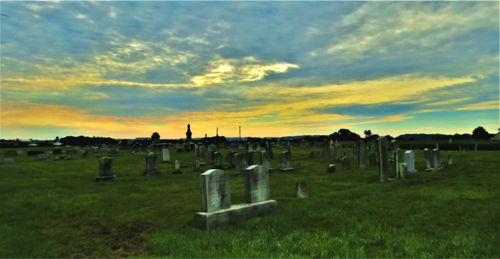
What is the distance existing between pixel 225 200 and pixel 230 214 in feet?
1.33

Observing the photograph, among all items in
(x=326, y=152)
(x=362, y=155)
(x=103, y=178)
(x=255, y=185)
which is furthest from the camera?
(x=326, y=152)

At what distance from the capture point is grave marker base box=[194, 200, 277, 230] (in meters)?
7.80

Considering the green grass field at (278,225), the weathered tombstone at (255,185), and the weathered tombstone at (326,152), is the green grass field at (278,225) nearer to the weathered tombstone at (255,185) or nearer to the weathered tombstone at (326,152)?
the weathered tombstone at (255,185)

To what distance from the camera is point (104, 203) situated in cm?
1137

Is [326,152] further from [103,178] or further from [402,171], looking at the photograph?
[103,178]

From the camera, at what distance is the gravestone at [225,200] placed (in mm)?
7943

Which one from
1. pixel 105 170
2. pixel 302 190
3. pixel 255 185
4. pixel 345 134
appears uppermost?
pixel 345 134

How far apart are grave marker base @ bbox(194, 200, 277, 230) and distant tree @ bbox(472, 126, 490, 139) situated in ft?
237

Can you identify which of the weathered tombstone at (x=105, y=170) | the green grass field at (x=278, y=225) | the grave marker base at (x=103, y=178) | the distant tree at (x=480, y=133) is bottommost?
the green grass field at (x=278, y=225)

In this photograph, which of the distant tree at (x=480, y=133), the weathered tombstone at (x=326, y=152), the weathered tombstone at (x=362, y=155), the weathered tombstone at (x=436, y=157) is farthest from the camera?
the distant tree at (x=480, y=133)

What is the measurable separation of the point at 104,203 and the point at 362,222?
901 cm

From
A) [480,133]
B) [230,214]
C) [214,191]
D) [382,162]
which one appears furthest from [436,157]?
[480,133]

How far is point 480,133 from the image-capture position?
66250 millimetres

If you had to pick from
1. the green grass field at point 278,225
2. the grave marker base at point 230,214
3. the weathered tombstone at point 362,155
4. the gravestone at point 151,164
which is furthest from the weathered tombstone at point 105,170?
the weathered tombstone at point 362,155
